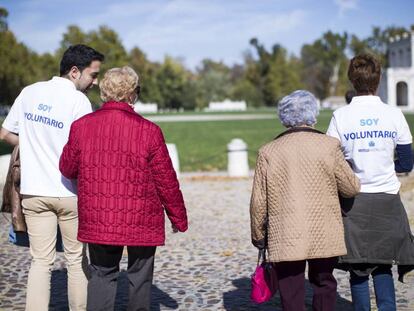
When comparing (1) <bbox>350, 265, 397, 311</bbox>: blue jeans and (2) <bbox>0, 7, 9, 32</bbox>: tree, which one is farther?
(2) <bbox>0, 7, 9, 32</bbox>: tree

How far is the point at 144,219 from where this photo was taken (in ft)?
11.6

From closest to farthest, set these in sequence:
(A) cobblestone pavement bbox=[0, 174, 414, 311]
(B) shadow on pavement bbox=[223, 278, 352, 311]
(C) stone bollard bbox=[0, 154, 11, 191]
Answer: (B) shadow on pavement bbox=[223, 278, 352, 311] → (A) cobblestone pavement bbox=[0, 174, 414, 311] → (C) stone bollard bbox=[0, 154, 11, 191]

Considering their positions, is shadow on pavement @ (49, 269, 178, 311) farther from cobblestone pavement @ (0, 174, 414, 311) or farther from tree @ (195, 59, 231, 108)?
tree @ (195, 59, 231, 108)

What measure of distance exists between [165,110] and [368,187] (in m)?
91.0

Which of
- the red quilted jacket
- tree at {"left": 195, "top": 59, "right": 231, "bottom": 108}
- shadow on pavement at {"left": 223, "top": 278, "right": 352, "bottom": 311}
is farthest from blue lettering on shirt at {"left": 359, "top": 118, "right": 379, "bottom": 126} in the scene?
tree at {"left": 195, "top": 59, "right": 231, "bottom": 108}

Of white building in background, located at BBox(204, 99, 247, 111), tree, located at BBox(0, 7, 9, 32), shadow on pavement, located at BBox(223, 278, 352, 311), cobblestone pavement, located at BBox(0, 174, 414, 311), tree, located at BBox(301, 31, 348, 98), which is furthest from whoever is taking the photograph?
tree, located at BBox(301, 31, 348, 98)

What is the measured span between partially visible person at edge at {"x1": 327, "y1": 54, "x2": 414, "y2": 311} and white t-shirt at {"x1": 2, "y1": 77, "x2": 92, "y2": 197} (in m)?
1.75

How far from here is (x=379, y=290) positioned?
391cm

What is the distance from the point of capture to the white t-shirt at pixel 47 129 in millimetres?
3826

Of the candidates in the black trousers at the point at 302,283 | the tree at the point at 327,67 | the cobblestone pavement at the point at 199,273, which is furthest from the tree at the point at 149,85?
the black trousers at the point at 302,283

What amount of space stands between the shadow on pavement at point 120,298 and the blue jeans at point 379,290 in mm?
1614

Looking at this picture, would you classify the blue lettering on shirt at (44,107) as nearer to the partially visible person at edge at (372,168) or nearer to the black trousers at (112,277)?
the black trousers at (112,277)

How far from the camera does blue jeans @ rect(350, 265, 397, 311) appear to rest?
12.8 ft

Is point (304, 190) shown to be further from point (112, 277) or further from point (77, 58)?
point (77, 58)
